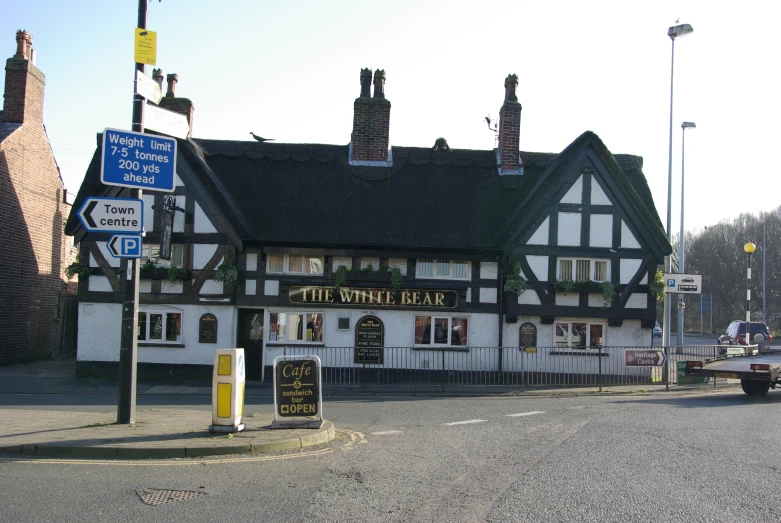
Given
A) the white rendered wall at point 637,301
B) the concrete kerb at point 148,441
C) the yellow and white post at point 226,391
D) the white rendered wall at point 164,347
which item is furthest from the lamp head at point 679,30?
the yellow and white post at point 226,391

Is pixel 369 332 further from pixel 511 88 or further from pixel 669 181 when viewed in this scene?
pixel 669 181

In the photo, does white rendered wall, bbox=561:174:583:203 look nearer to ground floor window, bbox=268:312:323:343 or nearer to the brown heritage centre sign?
the brown heritage centre sign

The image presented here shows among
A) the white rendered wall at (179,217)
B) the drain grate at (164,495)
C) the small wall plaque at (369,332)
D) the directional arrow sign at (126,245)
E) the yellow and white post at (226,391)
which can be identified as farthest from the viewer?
the small wall plaque at (369,332)

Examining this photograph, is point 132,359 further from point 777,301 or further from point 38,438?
point 777,301

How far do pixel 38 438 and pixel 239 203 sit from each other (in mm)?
12687

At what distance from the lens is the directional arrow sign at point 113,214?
10.2 meters

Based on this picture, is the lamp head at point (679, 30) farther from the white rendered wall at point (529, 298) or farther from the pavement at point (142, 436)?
the pavement at point (142, 436)

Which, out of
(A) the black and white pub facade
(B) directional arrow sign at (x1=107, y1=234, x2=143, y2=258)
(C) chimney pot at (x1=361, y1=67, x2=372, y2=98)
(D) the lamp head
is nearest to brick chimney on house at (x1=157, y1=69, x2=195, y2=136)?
(A) the black and white pub facade

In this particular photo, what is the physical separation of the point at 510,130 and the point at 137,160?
15008 mm

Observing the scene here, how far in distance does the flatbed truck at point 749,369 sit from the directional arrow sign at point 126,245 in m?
14.7

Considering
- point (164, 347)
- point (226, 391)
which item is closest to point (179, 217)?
point (164, 347)

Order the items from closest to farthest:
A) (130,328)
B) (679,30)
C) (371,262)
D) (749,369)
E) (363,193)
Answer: (130,328) < (749,369) < (371,262) < (363,193) < (679,30)

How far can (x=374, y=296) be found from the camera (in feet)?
67.3

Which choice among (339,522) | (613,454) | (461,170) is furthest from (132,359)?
(461,170)
